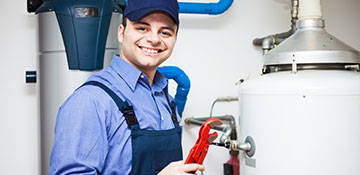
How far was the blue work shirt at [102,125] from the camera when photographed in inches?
34.9

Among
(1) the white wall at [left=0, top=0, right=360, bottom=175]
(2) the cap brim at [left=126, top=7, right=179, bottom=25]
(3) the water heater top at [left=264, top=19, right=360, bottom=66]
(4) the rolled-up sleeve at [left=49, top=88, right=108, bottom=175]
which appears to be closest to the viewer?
(4) the rolled-up sleeve at [left=49, top=88, right=108, bottom=175]

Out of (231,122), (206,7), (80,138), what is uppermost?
(206,7)

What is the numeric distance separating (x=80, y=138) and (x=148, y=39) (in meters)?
0.34

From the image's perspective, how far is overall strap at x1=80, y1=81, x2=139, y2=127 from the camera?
976mm

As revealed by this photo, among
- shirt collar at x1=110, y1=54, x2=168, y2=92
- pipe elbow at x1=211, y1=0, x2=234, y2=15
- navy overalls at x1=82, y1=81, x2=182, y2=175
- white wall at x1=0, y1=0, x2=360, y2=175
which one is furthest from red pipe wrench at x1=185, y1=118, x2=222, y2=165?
pipe elbow at x1=211, y1=0, x2=234, y2=15

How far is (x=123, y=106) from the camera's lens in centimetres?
98

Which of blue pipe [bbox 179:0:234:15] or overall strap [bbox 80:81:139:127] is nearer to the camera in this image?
overall strap [bbox 80:81:139:127]

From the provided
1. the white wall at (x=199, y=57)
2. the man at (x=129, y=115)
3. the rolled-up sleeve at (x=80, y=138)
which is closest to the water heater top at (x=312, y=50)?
the man at (x=129, y=115)

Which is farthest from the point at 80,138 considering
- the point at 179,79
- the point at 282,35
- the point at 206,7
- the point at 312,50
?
the point at 282,35

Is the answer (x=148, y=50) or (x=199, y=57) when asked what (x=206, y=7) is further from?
(x=148, y=50)

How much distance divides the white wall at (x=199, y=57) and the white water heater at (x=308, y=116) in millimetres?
876

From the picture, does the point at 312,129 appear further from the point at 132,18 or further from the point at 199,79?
the point at 199,79

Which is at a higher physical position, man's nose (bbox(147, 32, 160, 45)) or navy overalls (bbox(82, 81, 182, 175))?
man's nose (bbox(147, 32, 160, 45))

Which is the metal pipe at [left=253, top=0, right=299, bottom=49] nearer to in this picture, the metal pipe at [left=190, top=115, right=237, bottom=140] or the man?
the metal pipe at [left=190, top=115, right=237, bottom=140]
